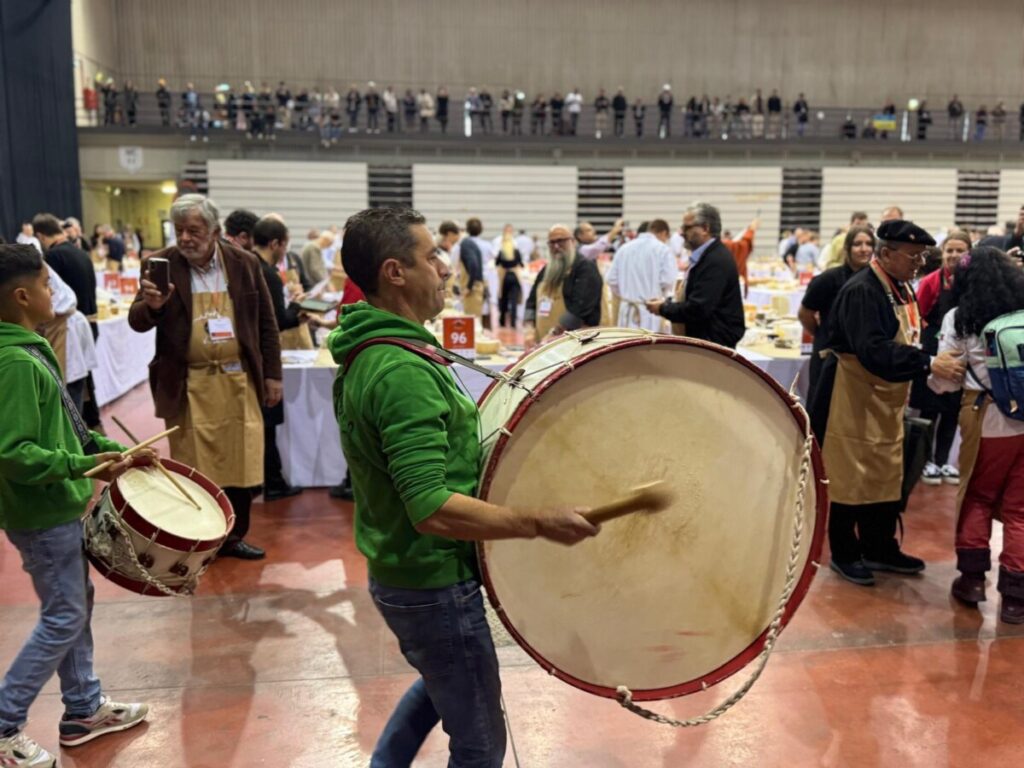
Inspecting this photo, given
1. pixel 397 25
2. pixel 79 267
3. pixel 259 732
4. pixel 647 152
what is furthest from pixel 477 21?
pixel 259 732

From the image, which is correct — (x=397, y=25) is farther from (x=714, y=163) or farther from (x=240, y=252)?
(x=240, y=252)

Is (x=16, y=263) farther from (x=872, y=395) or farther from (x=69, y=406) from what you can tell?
(x=872, y=395)

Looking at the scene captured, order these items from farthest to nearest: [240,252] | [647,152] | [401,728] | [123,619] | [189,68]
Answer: [189,68]
[647,152]
[240,252]
[123,619]
[401,728]

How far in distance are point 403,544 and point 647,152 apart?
23.0m

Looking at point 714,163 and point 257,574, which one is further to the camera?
point 714,163

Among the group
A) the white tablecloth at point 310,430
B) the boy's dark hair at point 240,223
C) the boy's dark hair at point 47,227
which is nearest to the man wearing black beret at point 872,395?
the white tablecloth at point 310,430

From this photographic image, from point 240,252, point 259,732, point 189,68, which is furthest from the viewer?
point 189,68

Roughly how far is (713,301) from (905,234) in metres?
1.28

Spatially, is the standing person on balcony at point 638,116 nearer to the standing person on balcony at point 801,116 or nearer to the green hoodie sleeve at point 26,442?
the standing person on balcony at point 801,116

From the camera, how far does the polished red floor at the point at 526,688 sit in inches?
98.3

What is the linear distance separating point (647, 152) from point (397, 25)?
8988 mm

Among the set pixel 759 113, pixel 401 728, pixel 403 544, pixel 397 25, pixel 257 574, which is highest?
pixel 397 25

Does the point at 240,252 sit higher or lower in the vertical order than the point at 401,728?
higher

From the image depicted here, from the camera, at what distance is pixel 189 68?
25.5 metres
